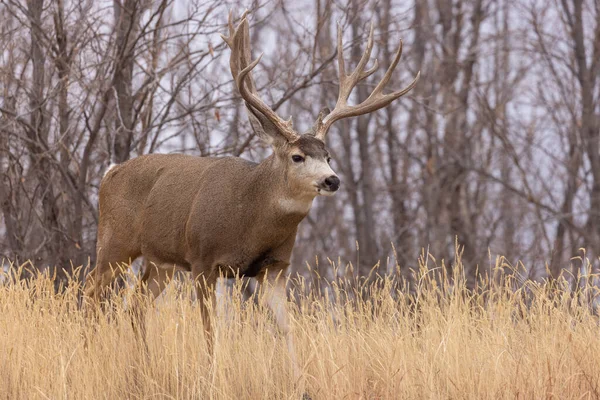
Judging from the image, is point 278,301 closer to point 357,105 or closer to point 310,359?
point 310,359

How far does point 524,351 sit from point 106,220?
3511mm

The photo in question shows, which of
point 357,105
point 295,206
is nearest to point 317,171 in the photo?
point 295,206

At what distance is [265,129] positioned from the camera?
22.8 ft

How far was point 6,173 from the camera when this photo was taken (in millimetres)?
10109

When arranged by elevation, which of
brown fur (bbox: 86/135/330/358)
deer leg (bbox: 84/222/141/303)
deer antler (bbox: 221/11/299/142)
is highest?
deer antler (bbox: 221/11/299/142)

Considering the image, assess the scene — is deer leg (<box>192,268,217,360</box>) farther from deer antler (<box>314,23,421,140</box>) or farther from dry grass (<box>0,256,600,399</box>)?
deer antler (<box>314,23,421,140</box>)

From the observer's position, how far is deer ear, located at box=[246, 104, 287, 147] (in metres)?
6.93

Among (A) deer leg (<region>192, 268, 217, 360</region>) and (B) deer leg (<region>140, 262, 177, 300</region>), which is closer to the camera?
(A) deer leg (<region>192, 268, 217, 360</region>)

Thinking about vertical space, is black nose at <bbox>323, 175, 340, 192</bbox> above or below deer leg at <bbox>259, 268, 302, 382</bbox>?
above

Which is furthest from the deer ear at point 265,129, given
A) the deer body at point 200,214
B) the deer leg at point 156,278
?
the deer leg at point 156,278

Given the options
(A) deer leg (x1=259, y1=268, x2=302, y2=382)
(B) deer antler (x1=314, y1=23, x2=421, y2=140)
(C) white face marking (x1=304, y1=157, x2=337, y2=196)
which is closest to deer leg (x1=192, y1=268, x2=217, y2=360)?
(A) deer leg (x1=259, y1=268, x2=302, y2=382)

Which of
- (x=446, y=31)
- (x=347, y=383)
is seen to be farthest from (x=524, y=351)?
(x=446, y=31)

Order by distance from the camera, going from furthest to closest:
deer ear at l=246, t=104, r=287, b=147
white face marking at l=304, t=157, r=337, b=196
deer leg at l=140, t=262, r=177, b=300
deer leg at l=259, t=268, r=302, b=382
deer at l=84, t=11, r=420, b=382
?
1. deer leg at l=140, t=262, r=177, b=300
2. deer ear at l=246, t=104, r=287, b=147
3. deer at l=84, t=11, r=420, b=382
4. white face marking at l=304, t=157, r=337, b=196
5. deer leg at l=259, t=268, r=302, b=382

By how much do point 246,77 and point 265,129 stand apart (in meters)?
0.58
